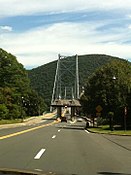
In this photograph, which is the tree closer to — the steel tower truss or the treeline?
the treeline

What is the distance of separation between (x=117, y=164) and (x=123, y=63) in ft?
163

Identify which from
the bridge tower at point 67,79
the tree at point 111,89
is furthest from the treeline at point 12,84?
the bridge tower at point 67,79

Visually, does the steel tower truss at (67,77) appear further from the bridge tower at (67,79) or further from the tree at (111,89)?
the tree at (111,89)

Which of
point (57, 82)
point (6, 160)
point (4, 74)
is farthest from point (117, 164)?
point (57, 82)

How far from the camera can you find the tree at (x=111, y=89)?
5444cm

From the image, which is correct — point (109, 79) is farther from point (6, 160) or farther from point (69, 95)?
point (69, 95)

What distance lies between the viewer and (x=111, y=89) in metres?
56.9

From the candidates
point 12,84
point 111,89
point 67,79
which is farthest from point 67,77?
point 111,89

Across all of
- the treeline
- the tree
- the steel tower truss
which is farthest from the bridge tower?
the tree

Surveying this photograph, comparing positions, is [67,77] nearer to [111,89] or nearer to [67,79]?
[67,79]

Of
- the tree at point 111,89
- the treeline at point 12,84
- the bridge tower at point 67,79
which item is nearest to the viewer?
the tree at point 111,89

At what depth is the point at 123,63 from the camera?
204 feet

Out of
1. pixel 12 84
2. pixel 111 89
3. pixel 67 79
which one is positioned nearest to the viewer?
pixel 111 89

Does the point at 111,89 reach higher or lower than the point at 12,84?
lower
